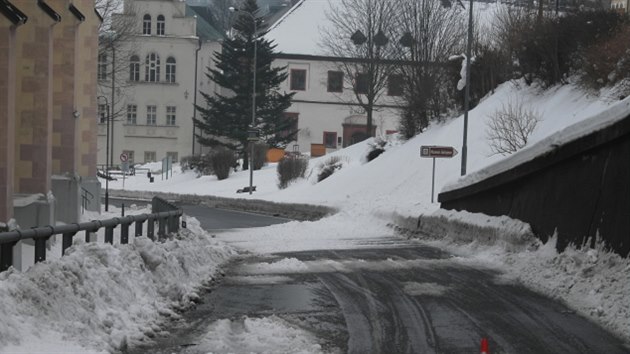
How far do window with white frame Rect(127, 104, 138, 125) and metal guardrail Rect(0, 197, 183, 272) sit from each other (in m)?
59.9

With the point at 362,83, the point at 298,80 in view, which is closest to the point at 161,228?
the point at 362,83

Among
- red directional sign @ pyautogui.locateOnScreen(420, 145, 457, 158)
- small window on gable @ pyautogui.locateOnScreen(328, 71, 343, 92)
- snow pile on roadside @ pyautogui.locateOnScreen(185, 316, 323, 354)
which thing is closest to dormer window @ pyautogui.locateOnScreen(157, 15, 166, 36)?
small window on gable @ pyautogui.locateOnScreen(328, 71, 343, 92)

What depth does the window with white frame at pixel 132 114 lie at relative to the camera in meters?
74.9

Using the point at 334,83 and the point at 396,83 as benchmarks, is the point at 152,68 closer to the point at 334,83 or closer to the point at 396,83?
the point at 334,83

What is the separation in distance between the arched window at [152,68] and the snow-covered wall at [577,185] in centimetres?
6176

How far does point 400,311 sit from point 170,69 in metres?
67.7

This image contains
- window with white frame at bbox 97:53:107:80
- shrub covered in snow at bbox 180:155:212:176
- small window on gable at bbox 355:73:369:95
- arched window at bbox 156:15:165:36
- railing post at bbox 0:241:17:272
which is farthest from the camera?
arched window at bbox 156:15:165:36

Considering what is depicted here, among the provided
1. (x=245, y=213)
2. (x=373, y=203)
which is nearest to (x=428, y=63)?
(x=245, y=213)

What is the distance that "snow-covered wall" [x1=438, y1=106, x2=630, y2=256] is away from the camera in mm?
11766

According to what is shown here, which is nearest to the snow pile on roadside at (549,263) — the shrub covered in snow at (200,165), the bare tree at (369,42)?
the bare tree at (369,42)

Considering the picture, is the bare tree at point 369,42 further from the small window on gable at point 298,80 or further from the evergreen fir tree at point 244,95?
the small window on gable at point 298,80

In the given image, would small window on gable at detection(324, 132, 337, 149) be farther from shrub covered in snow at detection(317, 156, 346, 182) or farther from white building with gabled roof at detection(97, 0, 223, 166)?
shrub covered in snow at detection(317, 156, 346, 182)

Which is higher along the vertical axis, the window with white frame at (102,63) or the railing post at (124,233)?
the window with white frame at (102,63)

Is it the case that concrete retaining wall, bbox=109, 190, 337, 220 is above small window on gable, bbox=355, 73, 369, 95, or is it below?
below
